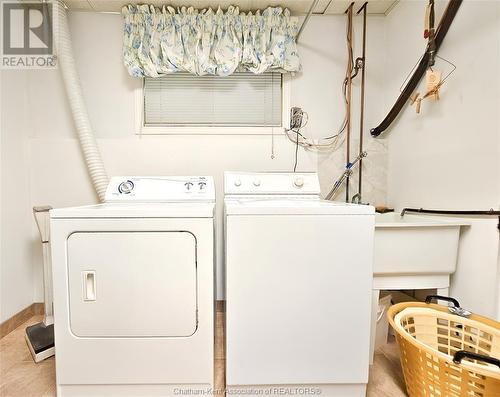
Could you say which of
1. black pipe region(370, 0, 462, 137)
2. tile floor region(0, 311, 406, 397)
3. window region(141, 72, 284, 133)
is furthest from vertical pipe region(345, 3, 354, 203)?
tile floor region(0, 311, 406, 397)

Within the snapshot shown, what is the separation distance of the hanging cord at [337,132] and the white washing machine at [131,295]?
119cm

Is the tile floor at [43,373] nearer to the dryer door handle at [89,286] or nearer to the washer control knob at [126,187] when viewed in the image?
the dryer door handle at [89,286]

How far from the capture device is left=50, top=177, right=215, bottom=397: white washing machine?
3.85 feet

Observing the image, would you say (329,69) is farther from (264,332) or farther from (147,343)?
(147,343)

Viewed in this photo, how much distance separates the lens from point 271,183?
72.3 inches

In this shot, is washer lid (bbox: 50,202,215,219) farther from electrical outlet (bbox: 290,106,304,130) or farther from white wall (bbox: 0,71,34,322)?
electrical outlet (bbox: 290,106,304,130)

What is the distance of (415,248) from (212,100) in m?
1.65

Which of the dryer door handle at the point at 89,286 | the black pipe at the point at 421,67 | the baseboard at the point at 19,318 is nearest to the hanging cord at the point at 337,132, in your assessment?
the black pipe at the point at 421,67

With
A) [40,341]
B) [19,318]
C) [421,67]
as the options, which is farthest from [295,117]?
[19,318]

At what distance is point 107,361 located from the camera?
1206 millimetres

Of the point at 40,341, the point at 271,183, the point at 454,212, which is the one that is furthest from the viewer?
the point at 271,183

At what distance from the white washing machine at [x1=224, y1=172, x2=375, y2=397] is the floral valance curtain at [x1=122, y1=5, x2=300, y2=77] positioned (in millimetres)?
1248

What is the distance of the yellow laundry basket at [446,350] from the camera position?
0.99 metres

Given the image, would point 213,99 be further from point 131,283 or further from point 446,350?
point 446,350
